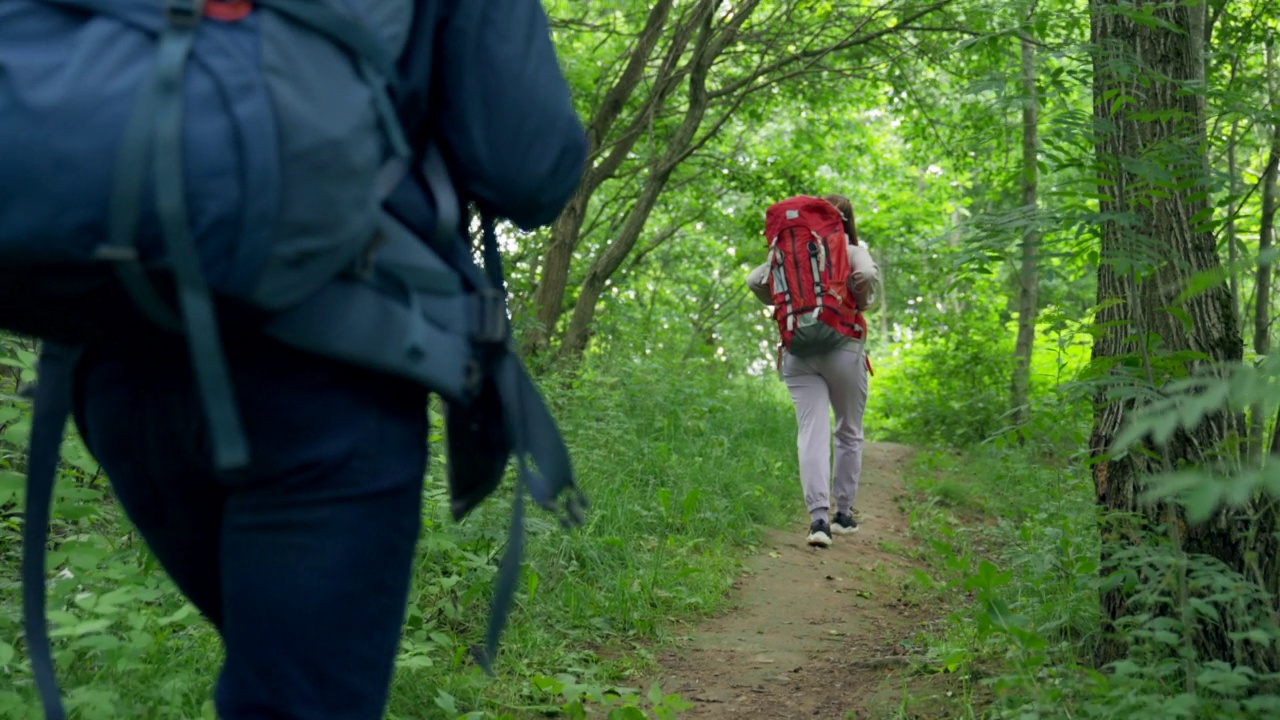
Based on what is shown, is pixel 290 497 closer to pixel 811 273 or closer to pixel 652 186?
pixel 811 273

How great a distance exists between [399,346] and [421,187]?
241 millimetres

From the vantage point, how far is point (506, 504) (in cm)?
492

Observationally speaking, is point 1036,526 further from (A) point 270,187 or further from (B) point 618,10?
(B) point 618,10

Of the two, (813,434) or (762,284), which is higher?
(762,284)

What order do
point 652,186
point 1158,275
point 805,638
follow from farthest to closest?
point 652,186 → point 805,638 → point 1158,275

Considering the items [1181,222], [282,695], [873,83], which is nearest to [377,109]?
[282,695]

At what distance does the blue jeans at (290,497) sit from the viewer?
1.37 meters

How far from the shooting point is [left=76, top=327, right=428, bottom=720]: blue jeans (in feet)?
4.49

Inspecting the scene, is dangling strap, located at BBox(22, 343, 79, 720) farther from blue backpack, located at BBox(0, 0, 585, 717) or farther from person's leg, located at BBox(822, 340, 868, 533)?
person's leg, located at BBox(822, 340, 868, 533)

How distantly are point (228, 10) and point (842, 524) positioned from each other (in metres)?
6.44

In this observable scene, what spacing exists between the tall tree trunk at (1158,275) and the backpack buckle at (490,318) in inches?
83.2

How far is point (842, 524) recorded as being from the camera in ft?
24.1

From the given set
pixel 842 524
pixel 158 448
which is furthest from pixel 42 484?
pixel 842 524

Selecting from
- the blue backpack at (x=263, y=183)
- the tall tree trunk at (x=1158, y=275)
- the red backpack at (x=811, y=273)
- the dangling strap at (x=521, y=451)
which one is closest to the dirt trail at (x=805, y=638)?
the tall tree trunk at (x=1158, y=275)
